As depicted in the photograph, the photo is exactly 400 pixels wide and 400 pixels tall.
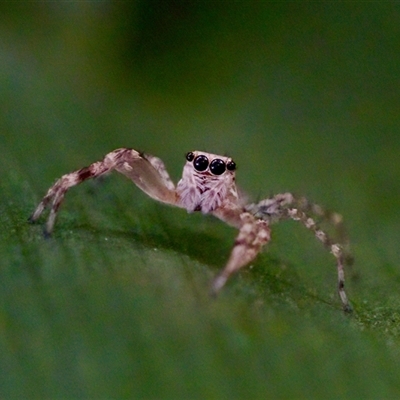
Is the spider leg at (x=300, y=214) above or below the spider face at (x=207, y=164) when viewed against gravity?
below

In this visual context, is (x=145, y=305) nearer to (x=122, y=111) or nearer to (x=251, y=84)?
(x=122, y=111)

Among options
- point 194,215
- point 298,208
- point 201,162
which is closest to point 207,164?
point 201,162

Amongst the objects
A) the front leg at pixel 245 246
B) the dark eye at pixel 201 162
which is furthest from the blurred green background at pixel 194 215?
the dark eye at pixel 201 162

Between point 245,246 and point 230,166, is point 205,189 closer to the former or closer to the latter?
point 230,166

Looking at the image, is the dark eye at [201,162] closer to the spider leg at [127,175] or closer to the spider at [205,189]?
the spider at [205,189]

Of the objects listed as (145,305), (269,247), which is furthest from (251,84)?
(145,305)
